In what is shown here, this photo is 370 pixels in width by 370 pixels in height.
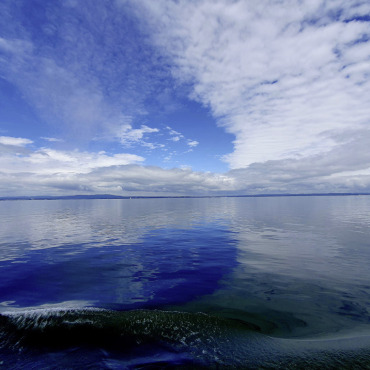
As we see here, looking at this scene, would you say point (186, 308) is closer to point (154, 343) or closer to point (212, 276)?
point (154, 343)

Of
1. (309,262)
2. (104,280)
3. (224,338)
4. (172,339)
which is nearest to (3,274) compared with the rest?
(104,280)

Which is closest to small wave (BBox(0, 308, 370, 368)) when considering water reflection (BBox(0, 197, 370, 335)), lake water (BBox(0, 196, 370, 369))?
lake water (BBox(0, 196, 370, 369))

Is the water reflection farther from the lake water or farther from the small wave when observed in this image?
the small wave

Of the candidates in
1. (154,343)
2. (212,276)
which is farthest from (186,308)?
(212,276)

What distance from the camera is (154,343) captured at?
8.00m

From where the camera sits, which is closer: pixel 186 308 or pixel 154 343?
pixel 154 343

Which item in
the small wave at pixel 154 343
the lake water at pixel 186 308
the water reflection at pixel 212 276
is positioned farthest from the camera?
the water reflection at pixel 212 276

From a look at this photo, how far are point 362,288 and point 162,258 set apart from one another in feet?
51.9

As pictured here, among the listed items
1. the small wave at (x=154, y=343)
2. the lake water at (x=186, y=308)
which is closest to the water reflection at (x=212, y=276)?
the lake water at (x=186, y=308)

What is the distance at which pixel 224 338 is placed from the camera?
331 inches

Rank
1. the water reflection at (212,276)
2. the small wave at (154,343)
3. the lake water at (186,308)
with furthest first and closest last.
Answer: the water reflection at (212,276) < the lake water at (186,308) < the small wave at (154,343)

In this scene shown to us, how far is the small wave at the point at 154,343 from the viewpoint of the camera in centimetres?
696

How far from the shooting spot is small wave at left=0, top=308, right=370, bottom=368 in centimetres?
696

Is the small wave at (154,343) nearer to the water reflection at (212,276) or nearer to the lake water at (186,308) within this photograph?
the lake water at (186,308)
